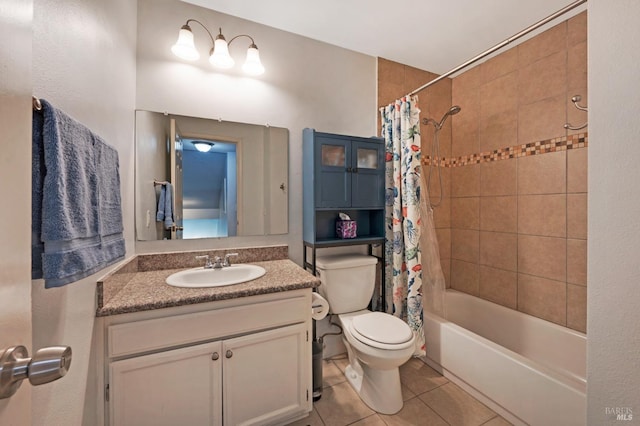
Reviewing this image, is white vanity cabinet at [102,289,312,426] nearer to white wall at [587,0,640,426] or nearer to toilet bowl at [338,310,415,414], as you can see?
toilet bowl at [338,310,415,414]

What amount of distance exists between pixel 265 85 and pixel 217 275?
135 cm

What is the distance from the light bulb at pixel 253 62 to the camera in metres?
1.65

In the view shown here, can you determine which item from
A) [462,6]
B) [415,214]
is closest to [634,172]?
[415,214]


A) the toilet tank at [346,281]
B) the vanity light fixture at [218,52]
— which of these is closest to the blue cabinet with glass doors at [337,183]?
the toilet tank at [346,281]

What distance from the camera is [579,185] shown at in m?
1.67

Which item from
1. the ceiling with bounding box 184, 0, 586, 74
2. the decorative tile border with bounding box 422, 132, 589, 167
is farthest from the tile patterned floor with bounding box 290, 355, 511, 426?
the ceiling with bounding box 184, 0, 586, 74

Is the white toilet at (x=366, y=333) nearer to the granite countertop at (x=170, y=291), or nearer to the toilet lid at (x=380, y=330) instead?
the toilet lid at (x=380, y=330)

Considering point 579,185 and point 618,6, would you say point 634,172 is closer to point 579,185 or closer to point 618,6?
point 618,6

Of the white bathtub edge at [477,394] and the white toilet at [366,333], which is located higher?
the white toilet at [366,333]

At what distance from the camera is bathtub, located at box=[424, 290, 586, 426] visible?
1233 mm

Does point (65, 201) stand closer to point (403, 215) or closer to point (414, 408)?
point (403, 215)

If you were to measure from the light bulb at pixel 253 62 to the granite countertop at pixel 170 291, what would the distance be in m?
1.34

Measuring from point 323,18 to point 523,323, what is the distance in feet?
8.91

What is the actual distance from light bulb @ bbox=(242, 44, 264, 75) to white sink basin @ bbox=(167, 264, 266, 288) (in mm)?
1301
